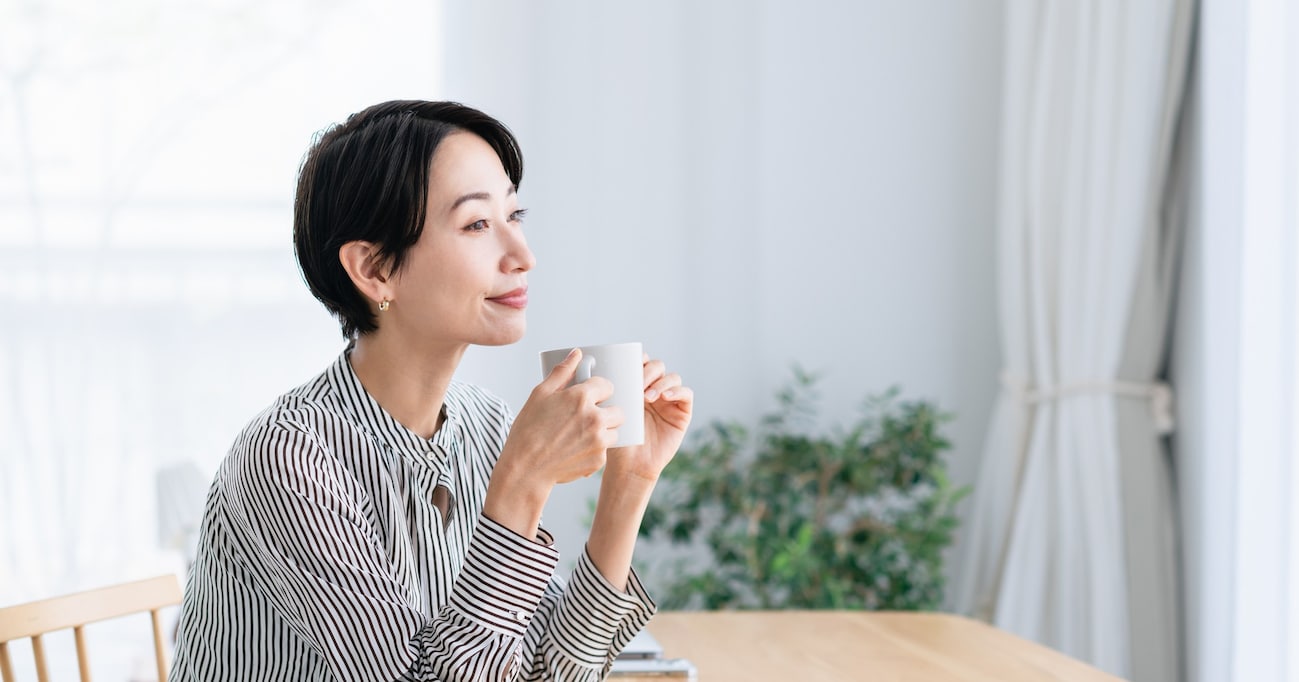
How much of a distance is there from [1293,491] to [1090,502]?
63 cm

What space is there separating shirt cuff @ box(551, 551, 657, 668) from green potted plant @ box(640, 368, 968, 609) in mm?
1414

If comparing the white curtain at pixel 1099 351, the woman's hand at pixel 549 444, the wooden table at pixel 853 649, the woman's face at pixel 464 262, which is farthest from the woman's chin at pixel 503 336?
the white curtain at pixel 1099 351

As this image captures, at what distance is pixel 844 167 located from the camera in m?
2.88

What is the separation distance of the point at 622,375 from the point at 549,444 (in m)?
0.08

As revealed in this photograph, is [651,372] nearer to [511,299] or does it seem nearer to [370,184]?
[511,299]

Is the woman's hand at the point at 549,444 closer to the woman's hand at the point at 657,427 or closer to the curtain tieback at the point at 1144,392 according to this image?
the woman's hand at the point at 657,427

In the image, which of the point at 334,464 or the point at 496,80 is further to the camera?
the point at 496,80

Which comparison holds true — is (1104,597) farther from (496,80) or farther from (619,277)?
(496,80)

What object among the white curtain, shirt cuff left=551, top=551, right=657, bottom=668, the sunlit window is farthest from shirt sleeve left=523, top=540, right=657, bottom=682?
the sunlit window

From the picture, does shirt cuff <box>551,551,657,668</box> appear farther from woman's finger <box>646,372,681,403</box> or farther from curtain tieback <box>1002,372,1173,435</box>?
curtain tieback <box>1002,372,1173,435</box>

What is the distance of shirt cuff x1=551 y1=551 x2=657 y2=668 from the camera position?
3.38ft

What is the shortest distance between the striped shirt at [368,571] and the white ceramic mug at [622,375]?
0.11 meters

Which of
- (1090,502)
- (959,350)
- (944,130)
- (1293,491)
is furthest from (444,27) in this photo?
(1293,491)

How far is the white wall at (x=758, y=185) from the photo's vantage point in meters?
2.85
